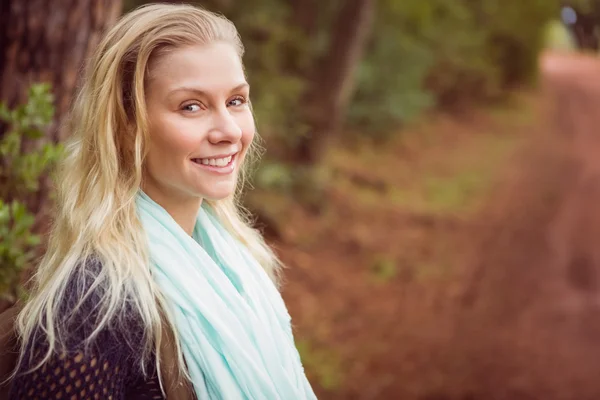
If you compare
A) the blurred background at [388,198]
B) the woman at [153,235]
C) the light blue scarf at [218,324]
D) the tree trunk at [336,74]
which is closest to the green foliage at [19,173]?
the blurred background at [388,198]

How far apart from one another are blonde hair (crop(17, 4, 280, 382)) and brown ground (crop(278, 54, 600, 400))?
13.8 ft

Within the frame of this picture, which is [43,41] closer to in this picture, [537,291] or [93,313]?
[93,313]

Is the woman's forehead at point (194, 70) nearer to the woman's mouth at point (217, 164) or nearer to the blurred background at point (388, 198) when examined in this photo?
the woman's mouth at point (217, 164)

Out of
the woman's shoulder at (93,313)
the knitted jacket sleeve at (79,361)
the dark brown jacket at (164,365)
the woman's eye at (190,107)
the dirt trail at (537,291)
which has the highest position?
the woman's eye at (190,107)

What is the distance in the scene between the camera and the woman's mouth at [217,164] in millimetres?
1849

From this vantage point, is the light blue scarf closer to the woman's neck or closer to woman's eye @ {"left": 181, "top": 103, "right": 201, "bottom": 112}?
the woman's neck

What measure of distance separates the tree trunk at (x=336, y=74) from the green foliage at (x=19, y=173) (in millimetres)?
6468

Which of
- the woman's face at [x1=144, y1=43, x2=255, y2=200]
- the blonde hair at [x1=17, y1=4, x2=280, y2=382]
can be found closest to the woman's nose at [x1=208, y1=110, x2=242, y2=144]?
the woman's face at [x1=144, y1=43, x2=255, y2=200]

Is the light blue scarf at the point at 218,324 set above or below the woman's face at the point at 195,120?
below

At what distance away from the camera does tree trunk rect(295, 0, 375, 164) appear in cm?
930

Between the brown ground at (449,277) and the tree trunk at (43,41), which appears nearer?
the tree trunk at (43,41)

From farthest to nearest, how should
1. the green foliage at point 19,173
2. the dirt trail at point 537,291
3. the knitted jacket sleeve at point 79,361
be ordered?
the dirt trail at point 537,291
the green foliage at point 19,173
the knitted jacket sleeve at point 79,361

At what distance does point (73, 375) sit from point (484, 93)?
17929 mm

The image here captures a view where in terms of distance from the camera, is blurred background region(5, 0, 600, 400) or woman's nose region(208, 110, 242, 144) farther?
blurred background region(5, 0, 600, 400)
